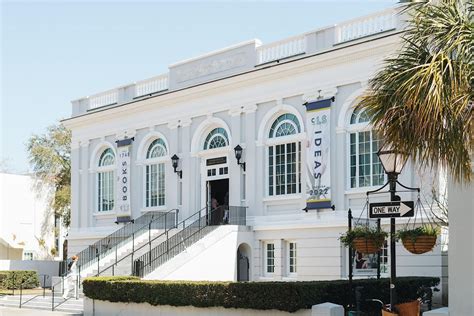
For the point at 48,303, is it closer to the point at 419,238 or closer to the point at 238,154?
the point at 238,154

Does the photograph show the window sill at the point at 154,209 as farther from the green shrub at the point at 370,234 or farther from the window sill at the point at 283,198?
the green shrub at the point at 370,234

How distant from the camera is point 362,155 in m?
24.2

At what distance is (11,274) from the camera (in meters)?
36.3

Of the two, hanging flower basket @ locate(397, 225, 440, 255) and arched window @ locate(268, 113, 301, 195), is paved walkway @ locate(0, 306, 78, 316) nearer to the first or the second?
arched window @ locate(268, 113, 301, 195)

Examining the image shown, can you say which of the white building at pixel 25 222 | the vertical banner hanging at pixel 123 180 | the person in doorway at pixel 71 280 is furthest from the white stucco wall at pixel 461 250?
the white building at pixel 25 222

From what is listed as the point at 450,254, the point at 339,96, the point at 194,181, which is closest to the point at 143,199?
the point at 194,181

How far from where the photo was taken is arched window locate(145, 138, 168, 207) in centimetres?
3145

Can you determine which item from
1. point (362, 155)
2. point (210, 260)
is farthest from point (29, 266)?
point (362, 155)

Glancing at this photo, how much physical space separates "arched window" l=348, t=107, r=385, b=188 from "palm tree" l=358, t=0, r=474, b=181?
37.4ft

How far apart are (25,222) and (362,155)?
3161 centimetres

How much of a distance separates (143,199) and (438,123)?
22.3 m

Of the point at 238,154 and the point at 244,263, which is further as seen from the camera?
the point at 238,154

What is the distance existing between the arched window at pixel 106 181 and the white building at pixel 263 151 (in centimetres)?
15

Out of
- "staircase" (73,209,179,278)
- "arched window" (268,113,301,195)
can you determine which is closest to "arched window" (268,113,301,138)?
"arched window" (268,113,301,195)
